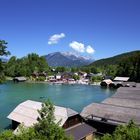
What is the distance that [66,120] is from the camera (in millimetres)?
26828

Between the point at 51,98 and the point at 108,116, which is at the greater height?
the point at 108,116

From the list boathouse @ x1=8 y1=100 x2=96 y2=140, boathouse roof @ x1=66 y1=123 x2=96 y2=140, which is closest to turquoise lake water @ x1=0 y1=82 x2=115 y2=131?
boathouse @ x1=8 y1=100 x2=96 y2=140

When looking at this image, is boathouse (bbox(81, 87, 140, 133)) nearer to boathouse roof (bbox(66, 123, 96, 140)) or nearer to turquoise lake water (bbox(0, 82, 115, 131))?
boathouse roof (bbox(66, 123, 96, 140))

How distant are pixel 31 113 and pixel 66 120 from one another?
16.3ft

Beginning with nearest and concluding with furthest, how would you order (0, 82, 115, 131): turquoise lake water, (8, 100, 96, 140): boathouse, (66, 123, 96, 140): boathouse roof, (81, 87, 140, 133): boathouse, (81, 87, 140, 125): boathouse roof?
1. (66, 123, 96, 140): boathouse roof
2. (8, 100, 96, 140): boathouse
3. (81, 87, 140, 133): boathouse
4. (81, 87, 140, 125): boathouse roof
5. (0, 82, 115, 131): turquoise lake water

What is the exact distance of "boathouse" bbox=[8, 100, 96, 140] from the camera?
26.5 m

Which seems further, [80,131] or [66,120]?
[80,131]

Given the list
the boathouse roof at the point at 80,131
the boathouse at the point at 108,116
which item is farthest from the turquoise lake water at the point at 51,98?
the boathouse at the point at 108,116

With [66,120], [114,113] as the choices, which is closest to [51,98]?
[114,113]

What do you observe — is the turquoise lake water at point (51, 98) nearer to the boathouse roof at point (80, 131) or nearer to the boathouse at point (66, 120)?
the boathouse at point (66, 120)

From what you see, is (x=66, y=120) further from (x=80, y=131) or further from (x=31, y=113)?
(x=31, y=113)

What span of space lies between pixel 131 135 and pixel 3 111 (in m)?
30.9

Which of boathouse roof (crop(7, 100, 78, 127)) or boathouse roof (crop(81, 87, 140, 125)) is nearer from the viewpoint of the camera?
boathouse roof (crop(7, 100, 78, 127))

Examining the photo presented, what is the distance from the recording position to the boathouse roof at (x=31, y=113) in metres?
27.3
